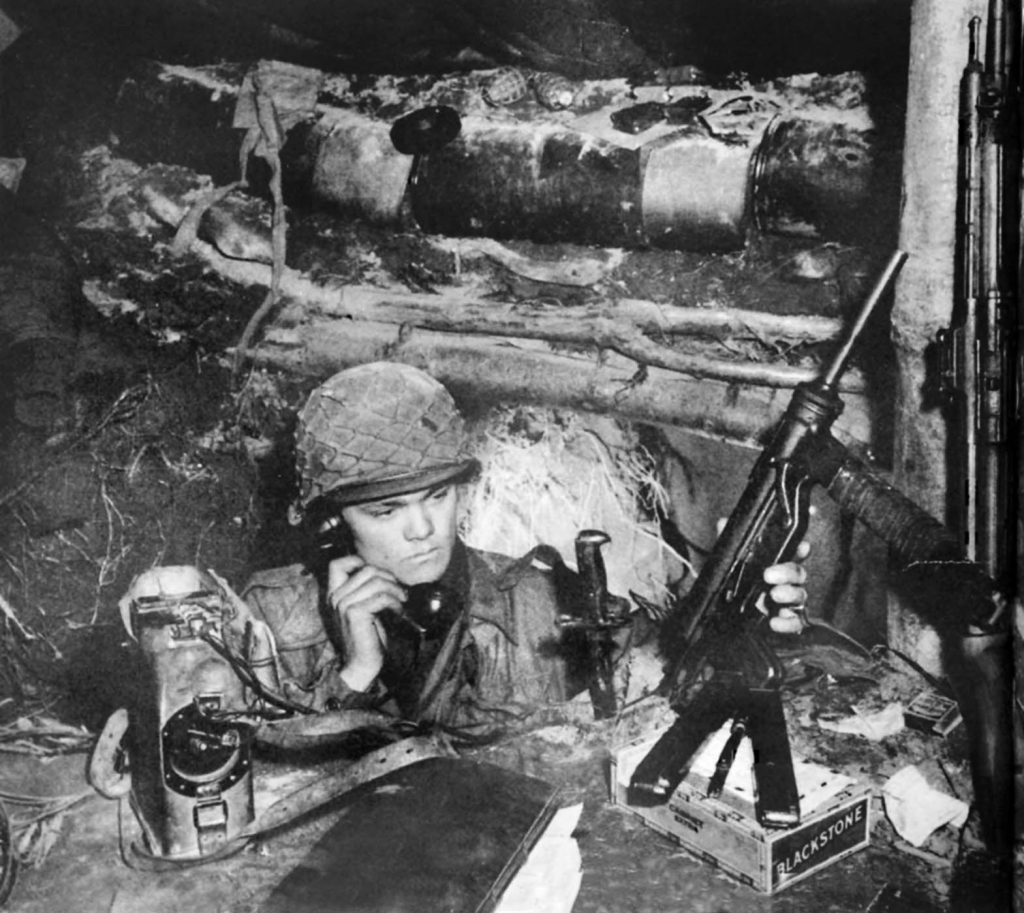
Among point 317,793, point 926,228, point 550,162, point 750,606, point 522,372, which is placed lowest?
point 317,793

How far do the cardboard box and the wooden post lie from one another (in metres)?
0.66

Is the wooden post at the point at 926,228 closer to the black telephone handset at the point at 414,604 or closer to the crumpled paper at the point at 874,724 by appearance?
the crumpled paper at the point at 874,724

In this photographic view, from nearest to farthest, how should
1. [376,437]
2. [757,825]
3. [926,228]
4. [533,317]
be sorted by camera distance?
[757,825] → [926,228] → [376,437] → [533,317]

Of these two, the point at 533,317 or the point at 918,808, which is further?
the point at 533,317

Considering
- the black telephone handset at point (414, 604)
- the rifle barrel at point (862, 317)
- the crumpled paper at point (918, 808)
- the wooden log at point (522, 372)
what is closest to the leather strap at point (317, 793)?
the black telephone handset at point (414, 604)

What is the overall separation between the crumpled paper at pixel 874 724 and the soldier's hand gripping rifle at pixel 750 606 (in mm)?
182

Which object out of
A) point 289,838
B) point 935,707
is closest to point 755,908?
point 935,707

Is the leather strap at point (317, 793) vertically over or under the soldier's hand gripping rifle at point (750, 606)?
under

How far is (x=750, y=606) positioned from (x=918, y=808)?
1.75 ft

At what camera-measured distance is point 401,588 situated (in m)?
2.17

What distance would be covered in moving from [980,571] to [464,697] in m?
1.17

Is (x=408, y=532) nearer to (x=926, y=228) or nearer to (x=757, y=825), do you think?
(x=757, y=825)

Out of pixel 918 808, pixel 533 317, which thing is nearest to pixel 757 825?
pixel 918 808

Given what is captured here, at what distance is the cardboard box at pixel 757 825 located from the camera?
5.97ft
